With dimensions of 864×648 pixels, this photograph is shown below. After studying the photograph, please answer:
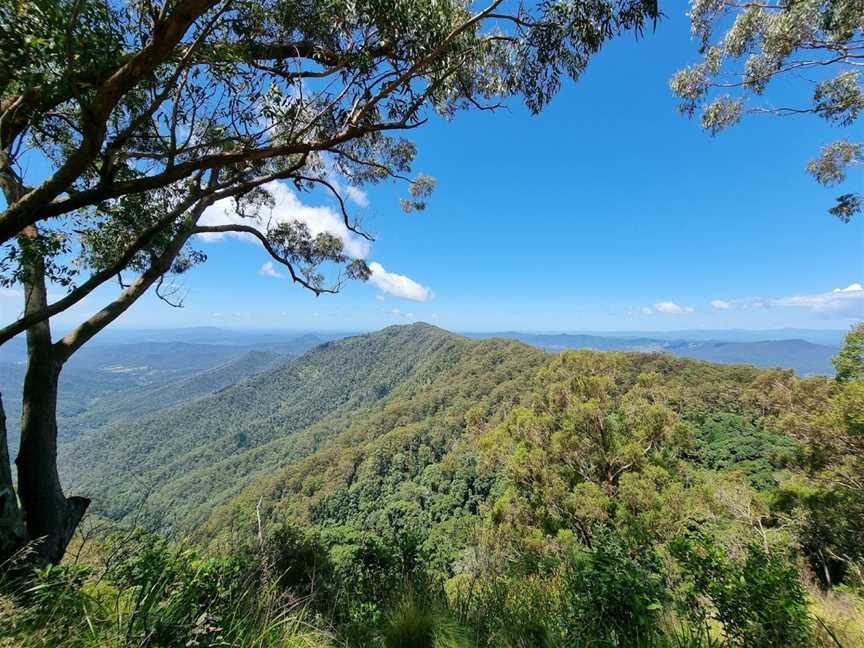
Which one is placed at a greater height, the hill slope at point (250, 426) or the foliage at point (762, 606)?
the foliage at point (762, 606)

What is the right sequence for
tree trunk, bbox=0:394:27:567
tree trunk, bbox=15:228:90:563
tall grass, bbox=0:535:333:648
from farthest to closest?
tree trunk, bbox=15:228:90:563
tree trunk, bbox=0:394:27:567
tall grass, bbox=0:535:333:648

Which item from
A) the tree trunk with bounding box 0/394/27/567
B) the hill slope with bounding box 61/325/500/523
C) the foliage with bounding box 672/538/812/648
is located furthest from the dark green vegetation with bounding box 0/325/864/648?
the hill slope with bounding box 61/325/500/523

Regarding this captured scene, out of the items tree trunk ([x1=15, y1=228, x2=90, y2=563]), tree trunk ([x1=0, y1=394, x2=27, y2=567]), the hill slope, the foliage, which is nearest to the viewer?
the foliage

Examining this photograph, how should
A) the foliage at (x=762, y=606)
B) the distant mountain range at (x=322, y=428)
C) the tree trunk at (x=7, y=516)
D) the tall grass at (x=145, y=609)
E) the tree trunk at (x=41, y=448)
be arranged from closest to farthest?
1. the tall grass at (x=145, y=609)
2. the foliage at (x=762, y=606)
3. the tree trunk at (x=7, y=516)
4. the tree trunk at (x=41, y=448)
5. the distant mountain range at (x=322, y=428)

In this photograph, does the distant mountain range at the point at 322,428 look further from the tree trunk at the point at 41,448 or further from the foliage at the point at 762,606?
the foliage at the point at 762,606

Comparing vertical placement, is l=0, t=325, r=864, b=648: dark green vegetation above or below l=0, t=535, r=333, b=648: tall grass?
below

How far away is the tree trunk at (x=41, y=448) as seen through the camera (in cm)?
286

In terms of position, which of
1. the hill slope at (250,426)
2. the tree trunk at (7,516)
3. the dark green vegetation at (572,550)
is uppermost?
the tree trunk at (7,516)

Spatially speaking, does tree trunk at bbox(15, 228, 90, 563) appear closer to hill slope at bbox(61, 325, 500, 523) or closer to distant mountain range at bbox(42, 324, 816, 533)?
distant mountain range at bbox(42, 324, 816, 533)

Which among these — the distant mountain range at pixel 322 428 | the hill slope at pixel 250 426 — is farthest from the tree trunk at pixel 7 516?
the hill slope at pixel 250 426

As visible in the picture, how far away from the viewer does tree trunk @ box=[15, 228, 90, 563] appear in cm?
286

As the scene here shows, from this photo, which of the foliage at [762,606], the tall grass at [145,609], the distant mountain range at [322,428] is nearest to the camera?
the tall grass at [145,609]

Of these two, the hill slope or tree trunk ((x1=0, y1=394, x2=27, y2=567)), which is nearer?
tree trunk ((x1=0, y1=394, x2=27, y2=567))

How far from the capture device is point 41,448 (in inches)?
118
